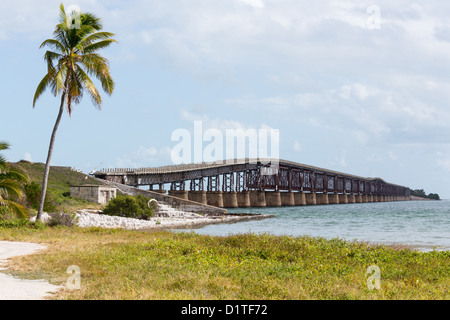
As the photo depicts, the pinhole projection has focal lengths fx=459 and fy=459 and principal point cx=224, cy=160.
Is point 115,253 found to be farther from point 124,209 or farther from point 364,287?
point 124,209

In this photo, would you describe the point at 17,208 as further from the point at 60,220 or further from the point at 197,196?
the point at 197,196

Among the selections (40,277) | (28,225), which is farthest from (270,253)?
(28,225)

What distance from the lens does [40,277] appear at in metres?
11.6

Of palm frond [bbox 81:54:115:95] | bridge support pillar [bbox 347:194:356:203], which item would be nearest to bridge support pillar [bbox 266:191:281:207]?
bridge support pillar [bbox 347:194:356:203]

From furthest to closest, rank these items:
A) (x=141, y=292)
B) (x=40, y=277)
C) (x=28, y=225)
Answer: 1. (x=28, y=225)
2. (x=40, y=277)
3. (x=141, y=292)

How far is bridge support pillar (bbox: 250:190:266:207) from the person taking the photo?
122000 millimetres

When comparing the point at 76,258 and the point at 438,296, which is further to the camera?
the point at 76,258

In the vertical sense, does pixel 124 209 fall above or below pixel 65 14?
below

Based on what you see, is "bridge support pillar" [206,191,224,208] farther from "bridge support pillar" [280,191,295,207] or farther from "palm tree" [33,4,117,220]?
"palm tree" [33,4,117,220]

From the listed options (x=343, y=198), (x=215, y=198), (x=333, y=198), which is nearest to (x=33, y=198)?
(x=215, y=198)

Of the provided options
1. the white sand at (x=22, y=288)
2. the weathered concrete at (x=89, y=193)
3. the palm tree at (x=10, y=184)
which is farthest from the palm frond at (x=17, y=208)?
the weathered concrete at (x=89, y=193)

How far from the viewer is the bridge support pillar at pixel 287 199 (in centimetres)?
13677
